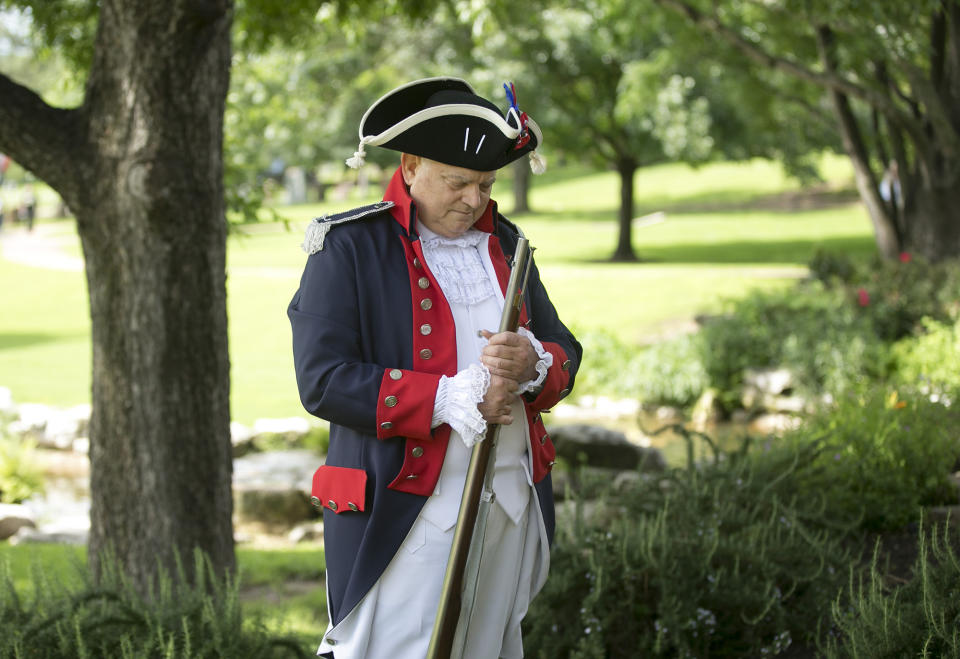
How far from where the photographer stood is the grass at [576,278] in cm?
1358

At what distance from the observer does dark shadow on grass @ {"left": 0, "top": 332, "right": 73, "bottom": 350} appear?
15.6 m

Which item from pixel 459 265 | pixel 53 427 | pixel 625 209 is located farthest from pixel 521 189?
pixel 459 265

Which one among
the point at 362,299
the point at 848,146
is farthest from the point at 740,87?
the point at 362,299

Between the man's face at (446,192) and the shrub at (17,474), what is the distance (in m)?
7.82

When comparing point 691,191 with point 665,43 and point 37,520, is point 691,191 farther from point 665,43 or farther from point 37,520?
point 37,520

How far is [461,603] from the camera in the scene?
2.47 m

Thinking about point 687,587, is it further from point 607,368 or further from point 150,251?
point 607,368

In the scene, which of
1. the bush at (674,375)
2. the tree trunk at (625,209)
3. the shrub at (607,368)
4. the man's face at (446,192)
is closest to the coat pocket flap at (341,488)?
the man's face at (446,192)

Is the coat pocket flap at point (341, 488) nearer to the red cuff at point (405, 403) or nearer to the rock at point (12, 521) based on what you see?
the red cuff at point (405, 403)

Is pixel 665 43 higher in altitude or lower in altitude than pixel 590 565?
higher

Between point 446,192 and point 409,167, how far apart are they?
5.4 inches

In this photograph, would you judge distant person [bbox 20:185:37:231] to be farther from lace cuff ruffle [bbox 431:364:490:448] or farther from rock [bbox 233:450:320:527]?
lace cuff ruffle [bbox 431:364:490:448]

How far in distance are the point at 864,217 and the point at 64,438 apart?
1119 inches

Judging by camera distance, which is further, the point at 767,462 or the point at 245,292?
the point at 245,292
